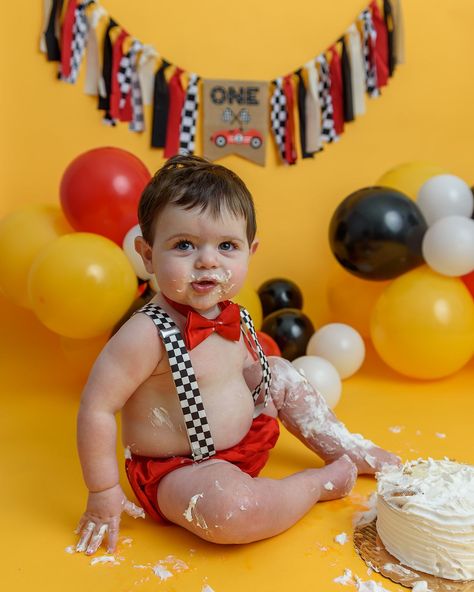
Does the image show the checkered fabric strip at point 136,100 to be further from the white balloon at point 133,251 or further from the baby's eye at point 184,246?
the baby's eye at point 184,246

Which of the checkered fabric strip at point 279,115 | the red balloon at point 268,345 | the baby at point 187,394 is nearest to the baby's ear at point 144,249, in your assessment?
the baby at point 187,394

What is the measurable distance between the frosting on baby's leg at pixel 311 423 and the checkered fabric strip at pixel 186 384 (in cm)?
→ 30

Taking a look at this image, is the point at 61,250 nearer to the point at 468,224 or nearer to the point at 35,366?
the point at 35,366

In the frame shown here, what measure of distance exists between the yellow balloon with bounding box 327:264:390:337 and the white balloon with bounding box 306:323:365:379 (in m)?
0.21

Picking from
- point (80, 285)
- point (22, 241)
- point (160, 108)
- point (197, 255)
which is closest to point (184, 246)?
point (197, 255)

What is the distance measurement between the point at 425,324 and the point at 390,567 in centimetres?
93

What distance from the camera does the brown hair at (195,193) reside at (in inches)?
50.7

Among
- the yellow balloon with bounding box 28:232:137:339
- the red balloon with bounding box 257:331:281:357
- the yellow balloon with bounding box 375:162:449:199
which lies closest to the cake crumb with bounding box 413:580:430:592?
the red balloon with bounding box 257:331:281:357

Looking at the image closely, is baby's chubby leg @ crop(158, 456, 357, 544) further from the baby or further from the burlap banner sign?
the burlap banner sign

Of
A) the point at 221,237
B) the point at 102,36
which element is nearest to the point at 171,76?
the point at 102,36

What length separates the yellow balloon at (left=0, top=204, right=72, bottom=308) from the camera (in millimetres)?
2020

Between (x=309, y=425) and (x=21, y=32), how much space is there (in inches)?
66.5

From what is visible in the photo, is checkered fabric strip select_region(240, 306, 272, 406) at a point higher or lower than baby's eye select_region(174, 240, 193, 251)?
lower

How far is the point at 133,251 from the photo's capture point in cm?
200
